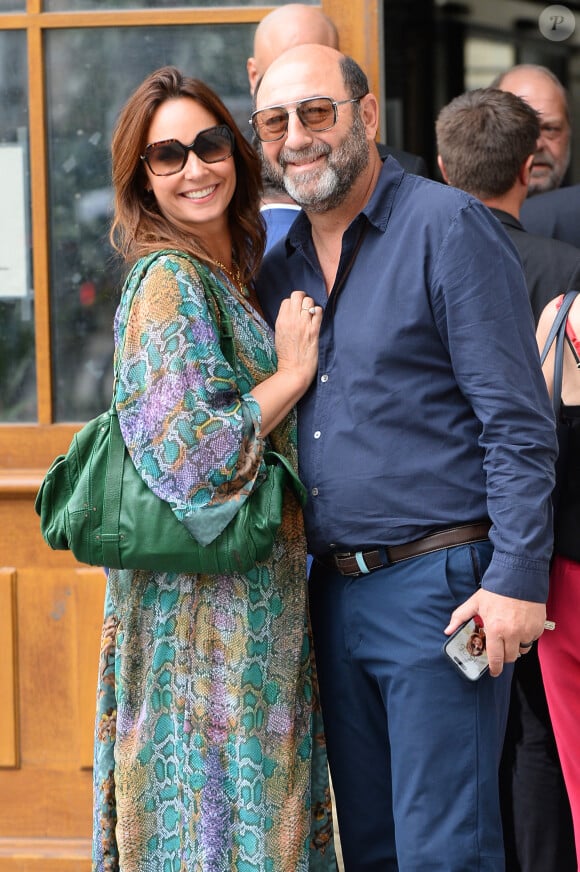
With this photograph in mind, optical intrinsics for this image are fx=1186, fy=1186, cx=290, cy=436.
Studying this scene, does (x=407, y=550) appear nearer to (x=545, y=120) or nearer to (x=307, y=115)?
(x=307, y=115)

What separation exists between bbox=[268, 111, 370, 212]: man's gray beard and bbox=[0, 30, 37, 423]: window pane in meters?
1.43

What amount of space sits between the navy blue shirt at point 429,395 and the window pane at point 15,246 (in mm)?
1472

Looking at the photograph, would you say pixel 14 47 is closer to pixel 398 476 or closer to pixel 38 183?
pixel 38 183

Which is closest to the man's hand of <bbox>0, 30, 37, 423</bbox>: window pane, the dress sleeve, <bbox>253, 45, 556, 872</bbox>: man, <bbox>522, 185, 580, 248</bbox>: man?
<bbox>253, 45, 556, 872</bbox>: man

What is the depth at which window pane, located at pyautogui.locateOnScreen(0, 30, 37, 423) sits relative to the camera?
353 centimetres

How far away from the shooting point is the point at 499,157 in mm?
3084

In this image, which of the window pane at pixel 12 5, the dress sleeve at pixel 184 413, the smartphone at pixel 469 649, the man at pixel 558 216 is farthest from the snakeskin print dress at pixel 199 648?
the window pane at pixel 12 5

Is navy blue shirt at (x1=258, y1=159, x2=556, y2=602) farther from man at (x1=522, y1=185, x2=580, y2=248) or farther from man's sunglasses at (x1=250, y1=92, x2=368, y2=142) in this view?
man at (x1=522, y1=185, x2=580, y2=248)

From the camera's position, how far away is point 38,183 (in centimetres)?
352

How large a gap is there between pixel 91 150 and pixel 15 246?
366 millimetres

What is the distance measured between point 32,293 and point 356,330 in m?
1.60

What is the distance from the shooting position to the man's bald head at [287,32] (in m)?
3.20

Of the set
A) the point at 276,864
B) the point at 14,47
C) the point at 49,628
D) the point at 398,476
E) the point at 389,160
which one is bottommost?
the point at 276,864

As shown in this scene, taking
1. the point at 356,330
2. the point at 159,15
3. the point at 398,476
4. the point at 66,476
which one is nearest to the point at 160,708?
the point at 66,476
